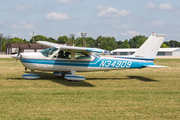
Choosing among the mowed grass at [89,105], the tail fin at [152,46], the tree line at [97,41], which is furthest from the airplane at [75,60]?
the tree line at [97,41]

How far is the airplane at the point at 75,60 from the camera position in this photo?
11.5 m

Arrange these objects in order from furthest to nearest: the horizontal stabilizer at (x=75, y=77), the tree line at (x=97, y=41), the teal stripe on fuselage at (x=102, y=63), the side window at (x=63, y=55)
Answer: the tree line at (x=97, y=41)
the side window at (x=63, y=55)
the teal stripe on fuselage at (x=102, y=63)
the horizontal stabilizer at (x=75, y=77)

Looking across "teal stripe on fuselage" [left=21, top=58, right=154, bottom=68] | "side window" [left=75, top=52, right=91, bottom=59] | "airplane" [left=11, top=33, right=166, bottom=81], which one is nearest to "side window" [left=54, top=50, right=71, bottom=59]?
"airplane" [left=11, top=33, right=166, bottom=81]

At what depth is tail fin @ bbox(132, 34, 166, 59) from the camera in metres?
12.6

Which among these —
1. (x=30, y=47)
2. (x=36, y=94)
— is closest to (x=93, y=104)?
(x=36, y=94)

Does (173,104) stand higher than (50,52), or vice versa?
(50,52)

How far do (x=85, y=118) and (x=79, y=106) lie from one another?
1.08 meters

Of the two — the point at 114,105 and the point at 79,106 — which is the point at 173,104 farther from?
the point at 79,106

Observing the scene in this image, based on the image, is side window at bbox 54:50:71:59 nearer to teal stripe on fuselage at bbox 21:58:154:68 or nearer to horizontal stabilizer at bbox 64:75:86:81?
teal stripe on fuselage at bbox 21:58:154:68

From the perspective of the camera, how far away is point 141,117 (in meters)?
5.59

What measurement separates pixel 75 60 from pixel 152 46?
4.63 meters

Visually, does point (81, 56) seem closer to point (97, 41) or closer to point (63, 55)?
point (63, 55)

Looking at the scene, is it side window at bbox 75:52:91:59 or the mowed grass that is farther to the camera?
side window at bbox 75:52:91:59

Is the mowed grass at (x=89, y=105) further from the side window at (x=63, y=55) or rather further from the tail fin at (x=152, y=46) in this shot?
the tail fin at (x=152, y=46)
